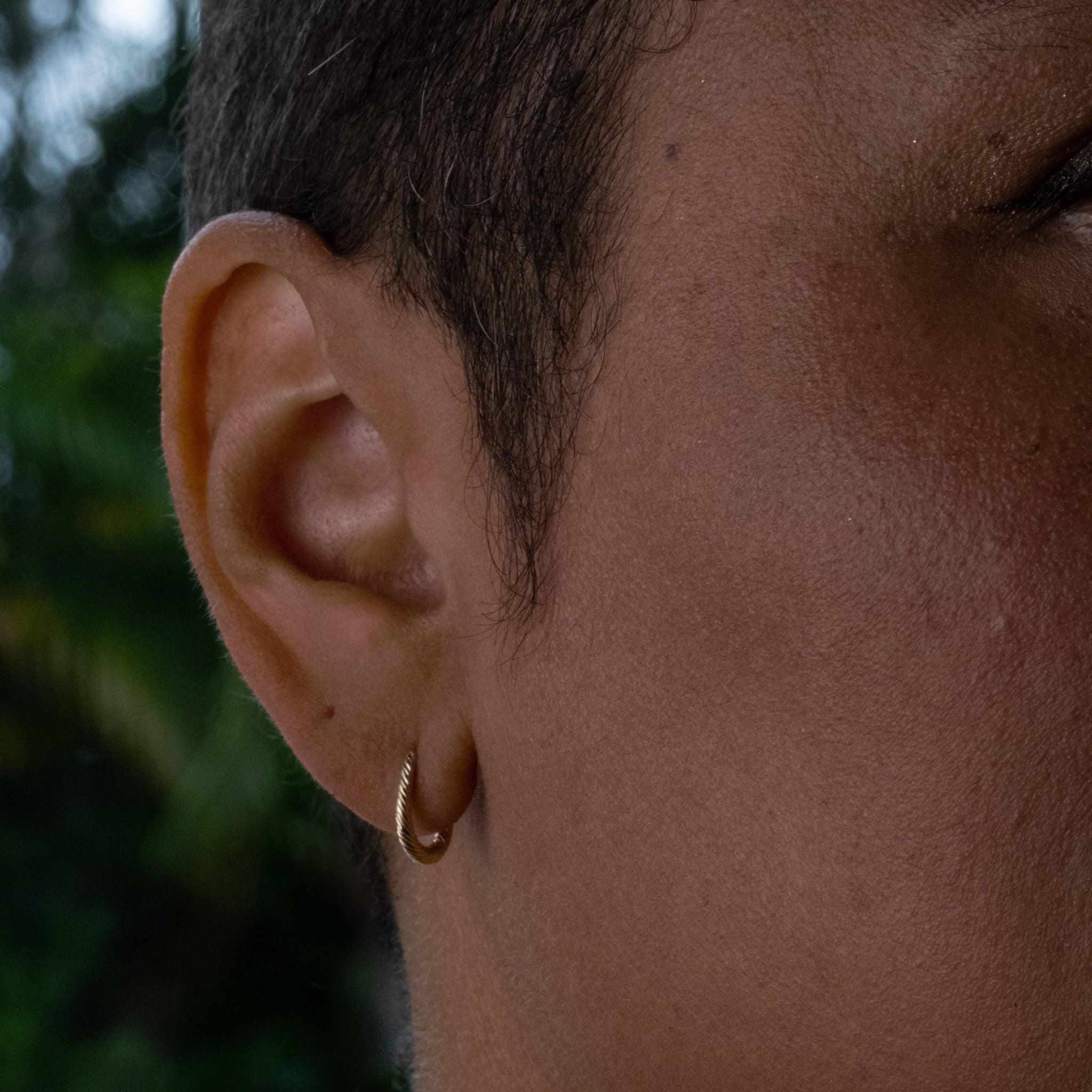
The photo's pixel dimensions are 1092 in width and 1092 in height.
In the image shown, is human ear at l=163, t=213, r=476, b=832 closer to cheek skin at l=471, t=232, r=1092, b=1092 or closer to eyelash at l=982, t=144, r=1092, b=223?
cheek skin at l=471, t=232, r=1092, b=1092

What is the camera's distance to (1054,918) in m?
0.99

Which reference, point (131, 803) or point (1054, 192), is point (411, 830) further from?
point (131, 803)

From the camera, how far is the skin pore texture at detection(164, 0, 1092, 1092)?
997mm

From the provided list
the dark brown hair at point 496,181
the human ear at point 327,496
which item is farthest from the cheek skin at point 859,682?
the human ear at point 327,496

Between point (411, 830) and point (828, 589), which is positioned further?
point (411, 830)

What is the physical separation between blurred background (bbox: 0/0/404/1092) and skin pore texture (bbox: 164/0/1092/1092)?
4798 millimetres

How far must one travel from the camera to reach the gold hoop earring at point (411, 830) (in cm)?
133

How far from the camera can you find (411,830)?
4.37 feet

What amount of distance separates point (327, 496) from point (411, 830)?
37 cm

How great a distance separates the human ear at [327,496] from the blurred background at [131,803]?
4.50 m

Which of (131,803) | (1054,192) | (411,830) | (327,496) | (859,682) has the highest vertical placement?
(1054,192)

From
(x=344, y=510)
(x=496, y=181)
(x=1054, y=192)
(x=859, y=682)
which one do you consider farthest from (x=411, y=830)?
(x=1054, y=192)

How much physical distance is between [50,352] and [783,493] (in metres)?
6.49

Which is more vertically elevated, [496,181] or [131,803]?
[496,181]
